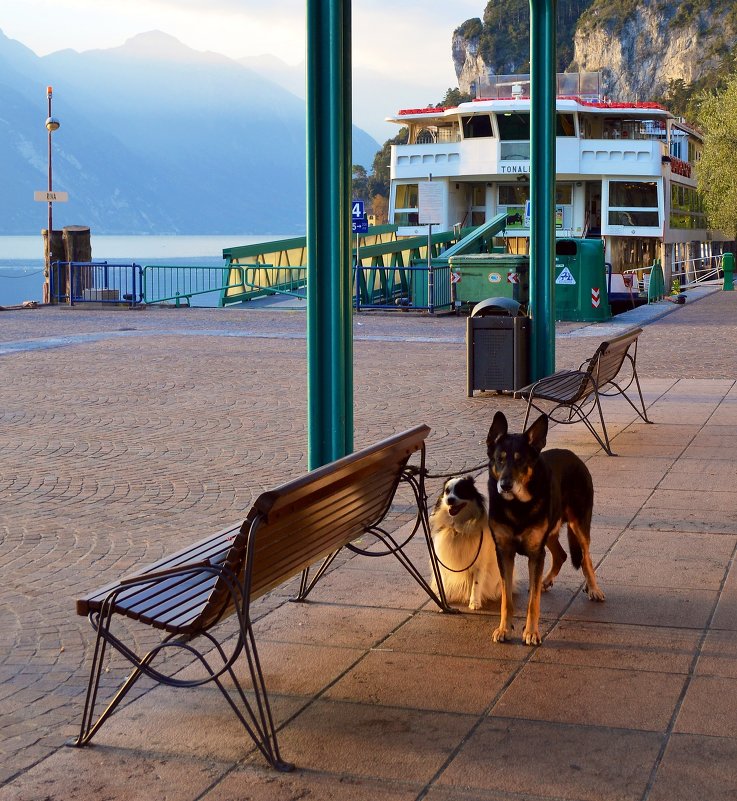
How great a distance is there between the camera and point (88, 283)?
30672 mm

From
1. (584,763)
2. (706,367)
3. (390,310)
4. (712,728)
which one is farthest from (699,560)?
(390,310)

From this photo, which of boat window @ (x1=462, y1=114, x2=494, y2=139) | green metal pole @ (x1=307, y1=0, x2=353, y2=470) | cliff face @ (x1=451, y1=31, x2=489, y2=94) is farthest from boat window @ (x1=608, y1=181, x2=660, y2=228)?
cliff face @ (x1=451, y1=31, x2=489, y2=94)

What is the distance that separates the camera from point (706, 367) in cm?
1504

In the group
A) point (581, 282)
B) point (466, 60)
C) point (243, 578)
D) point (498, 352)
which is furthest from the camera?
point (466, 60)

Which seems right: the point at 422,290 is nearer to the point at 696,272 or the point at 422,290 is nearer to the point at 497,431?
the point at 497,431

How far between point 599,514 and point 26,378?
9.31m

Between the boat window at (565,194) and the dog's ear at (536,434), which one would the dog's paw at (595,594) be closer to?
the dog's ear at (536,434)

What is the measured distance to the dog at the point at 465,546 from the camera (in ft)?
16.4

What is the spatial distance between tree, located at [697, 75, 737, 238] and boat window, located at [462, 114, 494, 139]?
8.73 metres

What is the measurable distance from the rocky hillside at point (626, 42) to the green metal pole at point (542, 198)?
97909 mm

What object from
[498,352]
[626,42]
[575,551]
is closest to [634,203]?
[498,352]

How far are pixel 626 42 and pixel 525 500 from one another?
421 feet

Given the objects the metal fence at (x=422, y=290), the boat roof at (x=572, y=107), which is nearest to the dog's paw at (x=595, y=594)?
the metal fence at (x=422, y=290)

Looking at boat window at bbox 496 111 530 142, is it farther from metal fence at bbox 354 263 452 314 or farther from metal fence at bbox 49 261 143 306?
metal fence at bbox 49 261 143 306
